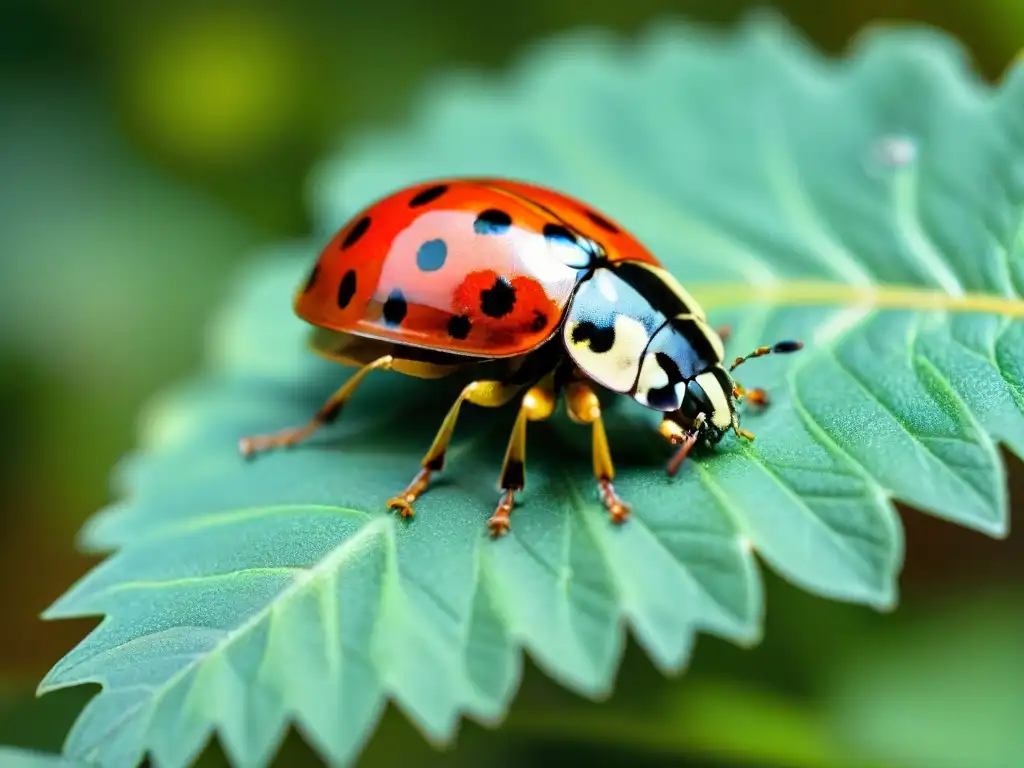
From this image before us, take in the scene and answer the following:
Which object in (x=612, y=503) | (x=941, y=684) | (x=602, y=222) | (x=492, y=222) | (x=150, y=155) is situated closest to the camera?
(x=612, y=503)

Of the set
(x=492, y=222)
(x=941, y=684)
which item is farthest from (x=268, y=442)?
(x=941, y=684)

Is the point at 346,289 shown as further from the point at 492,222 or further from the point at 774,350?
the point at 774,350

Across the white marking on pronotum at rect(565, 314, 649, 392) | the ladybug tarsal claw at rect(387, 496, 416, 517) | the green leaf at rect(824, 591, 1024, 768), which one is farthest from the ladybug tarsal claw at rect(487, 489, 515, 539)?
the green leaf at rect(824, 591, 1024, 768)

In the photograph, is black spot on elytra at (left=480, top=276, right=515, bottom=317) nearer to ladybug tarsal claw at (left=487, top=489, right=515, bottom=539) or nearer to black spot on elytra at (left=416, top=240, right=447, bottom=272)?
black spot on elytra at (left=416, top=240, right=447, bottom=272)

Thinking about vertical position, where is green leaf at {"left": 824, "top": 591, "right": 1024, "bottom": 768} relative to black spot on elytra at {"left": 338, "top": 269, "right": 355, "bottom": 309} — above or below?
below


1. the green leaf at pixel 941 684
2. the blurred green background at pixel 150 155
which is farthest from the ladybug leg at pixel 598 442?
the blurred green background at pixel 150 155

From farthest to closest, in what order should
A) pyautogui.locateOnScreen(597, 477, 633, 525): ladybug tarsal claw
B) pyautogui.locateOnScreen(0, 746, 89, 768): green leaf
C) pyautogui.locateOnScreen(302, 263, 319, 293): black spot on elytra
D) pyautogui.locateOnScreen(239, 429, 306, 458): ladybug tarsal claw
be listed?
pyautogui.locateOnScreen(239, 429, 306, 458): ladybug tarsal claw < pyautogui.locateOnScreen(302, 263, 319, 293): black spot on elytra < pyautogui.locateOnScreen(597, 477, 633, 525): ladybug tarsal claw < pyautogui.locateOnScreen(0, 746, 89, 768): green leaf

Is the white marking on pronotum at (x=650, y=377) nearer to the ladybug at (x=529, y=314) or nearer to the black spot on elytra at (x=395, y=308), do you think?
the ladybug at (x=529, y=314)
